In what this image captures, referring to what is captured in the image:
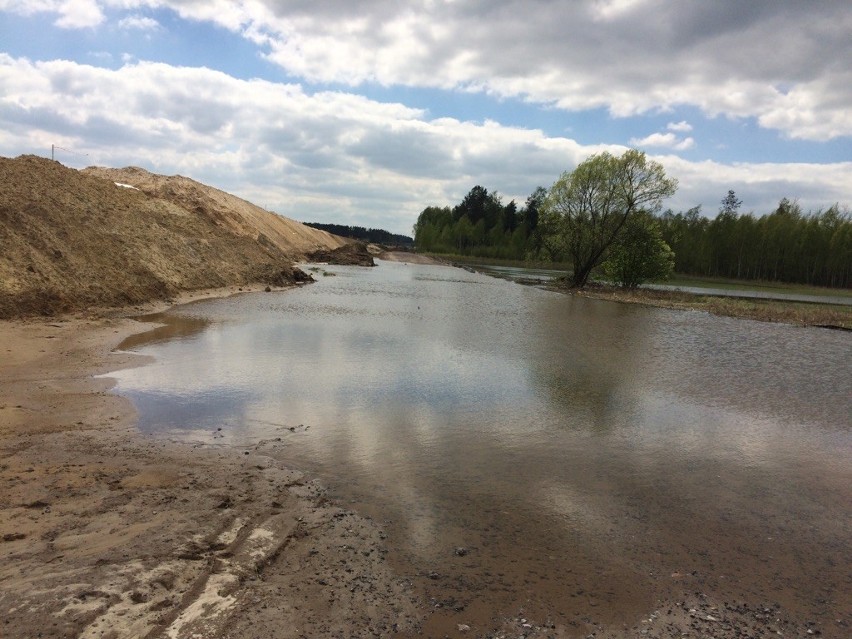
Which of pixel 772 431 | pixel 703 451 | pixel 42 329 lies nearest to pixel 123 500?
pixel 703 451

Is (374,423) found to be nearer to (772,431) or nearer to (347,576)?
(347,576)

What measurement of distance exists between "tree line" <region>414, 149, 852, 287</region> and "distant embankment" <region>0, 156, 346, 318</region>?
25.3 metres

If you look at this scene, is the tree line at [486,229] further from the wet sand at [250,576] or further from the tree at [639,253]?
the wet sand at [250,576]

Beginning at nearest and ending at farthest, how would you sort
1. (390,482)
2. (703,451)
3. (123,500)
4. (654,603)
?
(654,603), (123,500), (390,482), (703,451)

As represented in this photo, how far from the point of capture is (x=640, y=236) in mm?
46156

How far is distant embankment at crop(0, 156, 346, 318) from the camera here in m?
16.2

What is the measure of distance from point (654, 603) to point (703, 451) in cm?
452

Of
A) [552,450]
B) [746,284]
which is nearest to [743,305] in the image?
[552,450]

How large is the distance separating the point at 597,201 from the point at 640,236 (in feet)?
15.3

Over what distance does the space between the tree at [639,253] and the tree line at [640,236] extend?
0.08 m

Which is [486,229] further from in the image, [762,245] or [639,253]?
[639,253]

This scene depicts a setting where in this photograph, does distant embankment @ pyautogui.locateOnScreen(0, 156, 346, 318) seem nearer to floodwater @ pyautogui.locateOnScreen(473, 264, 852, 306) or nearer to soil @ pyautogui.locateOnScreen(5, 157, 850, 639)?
soil @ pyautogui.locateOnScreen(5, 157, 850, 639)

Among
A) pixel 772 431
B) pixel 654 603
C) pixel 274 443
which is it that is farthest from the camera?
pixel 772 431

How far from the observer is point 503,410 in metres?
9.66
